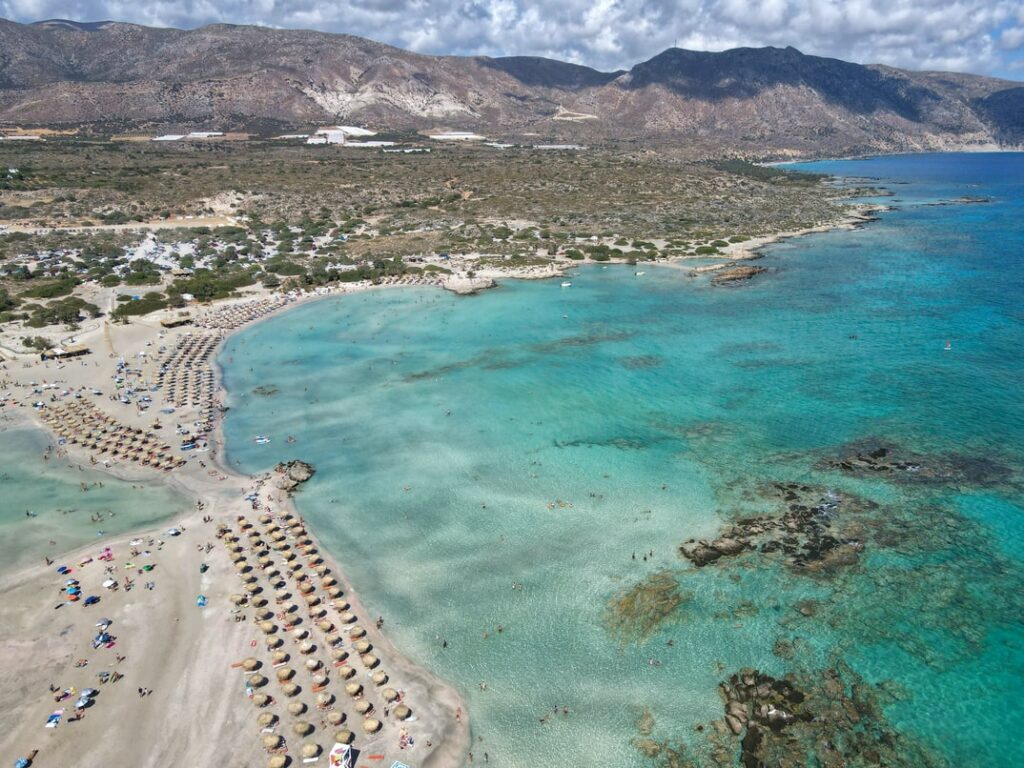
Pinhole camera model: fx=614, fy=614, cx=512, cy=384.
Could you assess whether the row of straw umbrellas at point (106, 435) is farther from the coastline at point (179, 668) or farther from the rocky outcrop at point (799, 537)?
the rocky outcrop at point (799, 537)

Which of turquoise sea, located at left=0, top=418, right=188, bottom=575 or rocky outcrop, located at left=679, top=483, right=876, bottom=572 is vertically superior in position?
rocky outcrop, located at left=679, top=483, right=876, bottom=572

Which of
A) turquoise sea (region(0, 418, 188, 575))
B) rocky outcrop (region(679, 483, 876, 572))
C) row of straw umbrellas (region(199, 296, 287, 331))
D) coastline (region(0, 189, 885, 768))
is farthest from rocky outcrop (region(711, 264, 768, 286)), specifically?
turquoise sea (region(0, 418, 188, 575))

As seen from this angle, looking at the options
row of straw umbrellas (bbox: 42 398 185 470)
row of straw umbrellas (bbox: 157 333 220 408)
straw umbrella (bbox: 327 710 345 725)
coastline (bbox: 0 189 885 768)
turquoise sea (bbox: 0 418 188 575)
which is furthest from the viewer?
row of straw umbrellas (bbox: 157 333 220 408)

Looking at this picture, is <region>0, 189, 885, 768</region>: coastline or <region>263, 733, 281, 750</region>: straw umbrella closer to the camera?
<region>263, 733, 281, 750</region>: straw umbrella

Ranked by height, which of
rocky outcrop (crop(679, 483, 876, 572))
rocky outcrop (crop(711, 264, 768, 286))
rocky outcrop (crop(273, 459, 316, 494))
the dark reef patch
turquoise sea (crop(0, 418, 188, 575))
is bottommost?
turquoise sea (crop(0, 418, 188, 575))

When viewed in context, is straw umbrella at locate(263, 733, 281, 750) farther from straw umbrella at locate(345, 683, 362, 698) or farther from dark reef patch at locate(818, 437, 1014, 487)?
dark reef patch at locate(818, 437, 1014, 487)

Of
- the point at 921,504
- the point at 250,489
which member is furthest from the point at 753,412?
the point at 250,489

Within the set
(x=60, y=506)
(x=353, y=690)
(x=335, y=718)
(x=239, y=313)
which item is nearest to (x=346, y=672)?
(x=353, y=690)

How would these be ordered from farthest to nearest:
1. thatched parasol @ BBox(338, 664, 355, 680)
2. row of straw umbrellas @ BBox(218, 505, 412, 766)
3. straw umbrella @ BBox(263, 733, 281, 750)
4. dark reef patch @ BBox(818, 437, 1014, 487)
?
dark reef patch @ BBox(818, 437, 1014, 487)
thatched parasol @ BBox(338, 664, 355, 680)
row of straw umbrellas @ BBox(218, 505, 412, 766)
straw umbrella @ BBox(263, 733, 281, 750)
